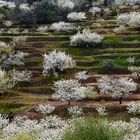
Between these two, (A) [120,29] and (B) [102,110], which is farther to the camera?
(A) [120,29]

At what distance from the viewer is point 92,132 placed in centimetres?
4938

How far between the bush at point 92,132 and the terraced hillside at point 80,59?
32006mm

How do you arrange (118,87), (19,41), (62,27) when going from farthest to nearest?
(62,27) < (19,41) < (118,87)

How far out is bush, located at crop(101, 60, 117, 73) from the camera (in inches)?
4126

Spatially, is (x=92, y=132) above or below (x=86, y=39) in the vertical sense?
above

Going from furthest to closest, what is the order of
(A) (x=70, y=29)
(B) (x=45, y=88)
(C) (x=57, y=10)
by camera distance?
(C) (x=57, y=10) → (A) (x=70, y=29) → (B) (x=45, y=88)

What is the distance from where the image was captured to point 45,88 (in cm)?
9906

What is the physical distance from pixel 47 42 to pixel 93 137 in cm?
8044

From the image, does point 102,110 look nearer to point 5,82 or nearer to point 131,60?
point 5,82

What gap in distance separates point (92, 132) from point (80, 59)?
6677 centimetres

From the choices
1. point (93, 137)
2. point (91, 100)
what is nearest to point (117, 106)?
point (91, 100)

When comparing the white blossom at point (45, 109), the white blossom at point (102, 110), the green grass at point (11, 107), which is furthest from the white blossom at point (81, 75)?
the white blossom at point (102, 110)

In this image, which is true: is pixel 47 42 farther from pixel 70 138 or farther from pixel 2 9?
pixel 70 138

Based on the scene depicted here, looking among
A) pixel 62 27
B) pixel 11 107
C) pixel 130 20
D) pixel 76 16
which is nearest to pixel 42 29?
pixel 62 27
